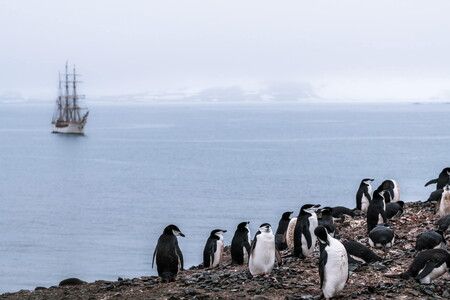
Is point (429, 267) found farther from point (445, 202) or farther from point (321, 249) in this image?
point (445, 202)

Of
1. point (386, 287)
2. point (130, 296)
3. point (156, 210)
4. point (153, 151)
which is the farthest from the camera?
point (153, 151)

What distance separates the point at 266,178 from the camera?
65.9 metres

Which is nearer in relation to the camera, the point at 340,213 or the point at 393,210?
the point at 393,210

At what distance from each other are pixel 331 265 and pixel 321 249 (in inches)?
12.8

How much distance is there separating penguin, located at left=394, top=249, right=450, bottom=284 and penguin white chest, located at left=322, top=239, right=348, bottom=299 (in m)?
1.35

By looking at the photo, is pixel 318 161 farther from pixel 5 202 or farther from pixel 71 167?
pixel 5 202

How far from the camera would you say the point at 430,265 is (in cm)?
1059

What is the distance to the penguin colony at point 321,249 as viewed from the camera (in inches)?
394

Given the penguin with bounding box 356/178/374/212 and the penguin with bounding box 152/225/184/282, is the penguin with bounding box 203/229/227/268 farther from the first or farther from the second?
the penguin with bounding box 356/178/374/212

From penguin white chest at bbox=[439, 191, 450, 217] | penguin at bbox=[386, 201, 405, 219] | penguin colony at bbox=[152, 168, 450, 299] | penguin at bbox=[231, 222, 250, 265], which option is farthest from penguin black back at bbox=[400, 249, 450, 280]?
penguin at bbox=[386, 201, 405, 219]

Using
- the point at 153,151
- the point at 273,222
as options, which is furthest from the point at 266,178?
the point at 153,151

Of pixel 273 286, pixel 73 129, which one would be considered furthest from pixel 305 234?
pixel 73 129

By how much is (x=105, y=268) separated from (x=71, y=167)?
5700cm

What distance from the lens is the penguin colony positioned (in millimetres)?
10016
